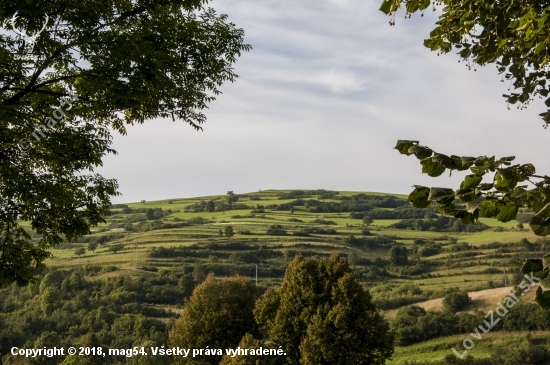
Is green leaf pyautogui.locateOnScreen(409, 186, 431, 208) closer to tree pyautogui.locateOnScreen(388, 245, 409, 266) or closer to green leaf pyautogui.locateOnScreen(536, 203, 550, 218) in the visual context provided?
green leaf pyautogui.locateOnScreen(536, 203, 550, 218)

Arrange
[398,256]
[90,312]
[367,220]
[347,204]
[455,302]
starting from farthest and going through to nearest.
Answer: [347,204] → [367,220] → [398,256] → [455,302] → [90,312]

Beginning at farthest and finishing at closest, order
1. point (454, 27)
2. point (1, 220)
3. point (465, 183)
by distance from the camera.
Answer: point (1, 220) < point (454, 27) < point (465, 183)

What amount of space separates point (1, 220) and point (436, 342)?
51487 mm

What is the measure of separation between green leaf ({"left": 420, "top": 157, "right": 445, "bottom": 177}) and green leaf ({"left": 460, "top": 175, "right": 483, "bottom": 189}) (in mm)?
142

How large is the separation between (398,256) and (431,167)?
97921 mm

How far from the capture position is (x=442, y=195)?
295 cm

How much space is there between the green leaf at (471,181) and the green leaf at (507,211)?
209 millimetres

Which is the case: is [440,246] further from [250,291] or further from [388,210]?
[250,291]

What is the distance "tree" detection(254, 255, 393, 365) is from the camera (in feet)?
83.3

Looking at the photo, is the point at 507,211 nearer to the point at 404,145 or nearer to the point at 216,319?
the point at 404,145

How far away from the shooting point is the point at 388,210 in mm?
139125

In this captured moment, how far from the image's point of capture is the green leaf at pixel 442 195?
293 centimetres

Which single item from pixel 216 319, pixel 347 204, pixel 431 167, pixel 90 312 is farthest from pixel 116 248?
pixel 431 167

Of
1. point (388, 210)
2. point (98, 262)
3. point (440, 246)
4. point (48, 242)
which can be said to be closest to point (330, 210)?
point (388, 210)
